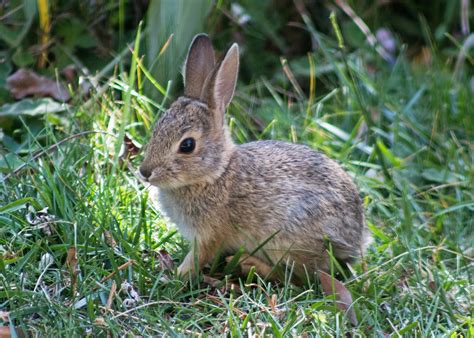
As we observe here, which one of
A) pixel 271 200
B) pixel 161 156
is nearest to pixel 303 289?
pixel 271 200

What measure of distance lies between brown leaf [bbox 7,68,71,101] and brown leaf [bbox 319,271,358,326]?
7.52 ft

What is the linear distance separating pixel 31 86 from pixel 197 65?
1474 millimetres

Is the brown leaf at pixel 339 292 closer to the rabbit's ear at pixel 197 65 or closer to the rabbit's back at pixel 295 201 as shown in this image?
the rabbit's back at pixel 295 201

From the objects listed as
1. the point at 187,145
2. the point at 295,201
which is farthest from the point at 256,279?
the point at 187,145

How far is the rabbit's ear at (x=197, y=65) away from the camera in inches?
186

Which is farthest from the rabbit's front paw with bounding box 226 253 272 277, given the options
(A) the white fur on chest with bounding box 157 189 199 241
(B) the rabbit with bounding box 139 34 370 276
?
(A) the white fur on chest with bounding box 157 189 199 241

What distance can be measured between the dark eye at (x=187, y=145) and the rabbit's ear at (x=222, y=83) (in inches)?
10.8

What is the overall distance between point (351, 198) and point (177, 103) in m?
1.11

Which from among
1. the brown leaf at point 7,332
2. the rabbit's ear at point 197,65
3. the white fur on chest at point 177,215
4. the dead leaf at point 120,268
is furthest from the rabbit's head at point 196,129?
the brown leaf at point 7,332

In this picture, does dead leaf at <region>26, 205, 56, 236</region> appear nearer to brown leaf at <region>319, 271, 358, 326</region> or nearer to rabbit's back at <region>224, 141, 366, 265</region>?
rabbit's back at <region>224, 141, 366, 265</region>

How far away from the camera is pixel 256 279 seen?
449 centimetres

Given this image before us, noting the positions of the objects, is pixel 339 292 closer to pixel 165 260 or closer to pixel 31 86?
pixel 165 260

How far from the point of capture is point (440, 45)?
7.69 m

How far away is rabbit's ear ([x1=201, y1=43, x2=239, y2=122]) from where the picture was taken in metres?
4.53
